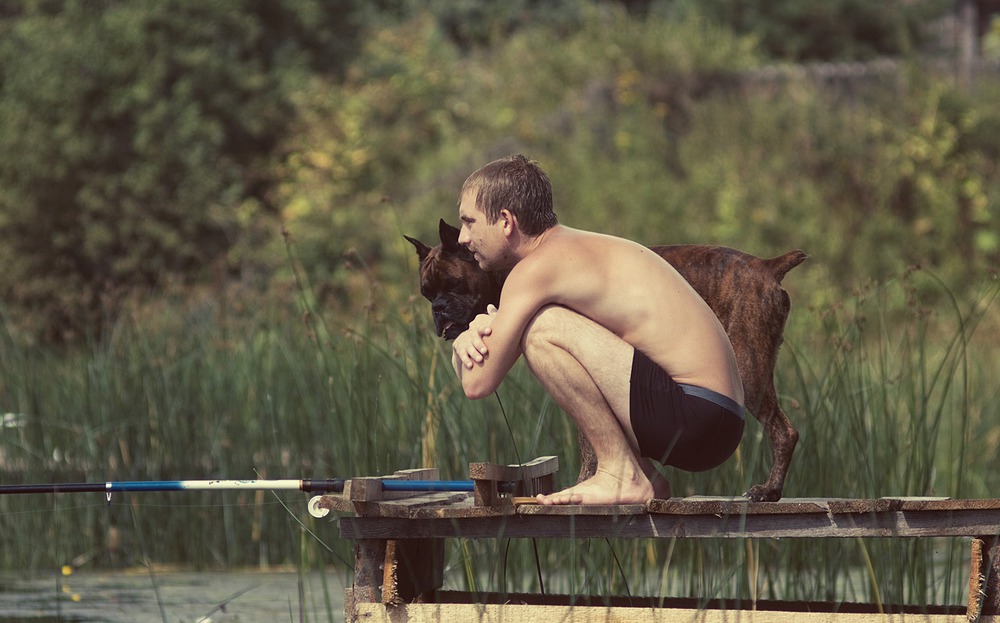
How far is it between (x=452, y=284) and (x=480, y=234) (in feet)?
0.64

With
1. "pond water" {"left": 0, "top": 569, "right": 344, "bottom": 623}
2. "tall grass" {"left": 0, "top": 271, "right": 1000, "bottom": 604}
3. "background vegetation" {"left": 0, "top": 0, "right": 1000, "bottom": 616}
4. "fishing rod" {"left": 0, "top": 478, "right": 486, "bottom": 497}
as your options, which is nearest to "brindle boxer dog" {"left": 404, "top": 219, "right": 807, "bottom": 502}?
"fishing rod" {"left": 0, "top": 478, "right": 486, "bottom": 497}

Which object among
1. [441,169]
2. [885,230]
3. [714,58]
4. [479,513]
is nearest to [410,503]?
[479,513]

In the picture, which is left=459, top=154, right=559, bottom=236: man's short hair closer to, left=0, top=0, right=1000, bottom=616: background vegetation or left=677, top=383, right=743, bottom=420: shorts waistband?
left=677, top=383, right=743, bottom=420: shorts waistband

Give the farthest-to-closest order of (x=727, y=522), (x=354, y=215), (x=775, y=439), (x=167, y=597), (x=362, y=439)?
(x=354, y=215) < (x=167, y=597) < (x=362, y=439) < (x=775, y=439) < (x=727, y=522)

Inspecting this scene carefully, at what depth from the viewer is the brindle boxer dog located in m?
3.59

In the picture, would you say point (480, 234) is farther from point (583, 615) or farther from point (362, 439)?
point (362, 439)

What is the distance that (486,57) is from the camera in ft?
70.5

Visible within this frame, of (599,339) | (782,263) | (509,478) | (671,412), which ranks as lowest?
(509,478)

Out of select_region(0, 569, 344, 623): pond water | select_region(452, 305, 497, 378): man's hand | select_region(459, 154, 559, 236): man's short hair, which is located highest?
select_region(459, 154, 559, 236): man's short hair

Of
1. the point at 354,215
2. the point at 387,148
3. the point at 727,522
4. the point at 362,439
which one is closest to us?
the point at 727,522

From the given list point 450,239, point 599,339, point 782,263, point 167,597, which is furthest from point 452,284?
point 167,597

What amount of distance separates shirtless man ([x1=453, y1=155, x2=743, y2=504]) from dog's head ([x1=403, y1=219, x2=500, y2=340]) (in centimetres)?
10

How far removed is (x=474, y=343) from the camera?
3506mm

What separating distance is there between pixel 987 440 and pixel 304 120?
1074 cm
